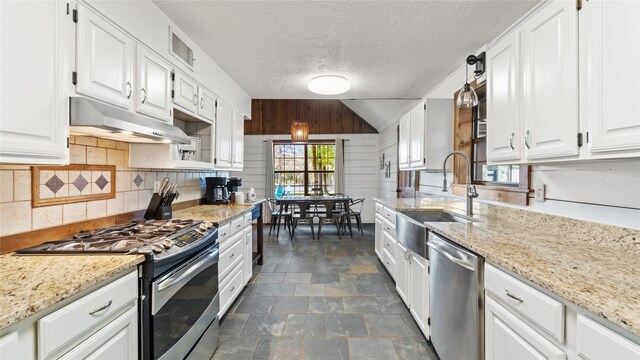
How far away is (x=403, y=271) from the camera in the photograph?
2490mm

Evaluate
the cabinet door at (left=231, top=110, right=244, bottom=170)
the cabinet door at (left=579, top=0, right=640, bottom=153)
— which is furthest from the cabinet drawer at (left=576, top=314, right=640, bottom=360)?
the cabinet door at (left=231, top=110, right=244, bottom=170)

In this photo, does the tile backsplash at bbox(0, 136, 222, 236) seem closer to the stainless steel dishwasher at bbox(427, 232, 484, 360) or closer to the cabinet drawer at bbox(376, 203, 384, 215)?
the stainless steel dishwasher at bbox(427, 232, 484, 360)

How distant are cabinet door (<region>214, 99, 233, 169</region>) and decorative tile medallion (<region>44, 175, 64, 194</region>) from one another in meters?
1.42

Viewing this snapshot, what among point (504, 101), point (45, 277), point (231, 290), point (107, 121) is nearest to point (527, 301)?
point (504, 101)

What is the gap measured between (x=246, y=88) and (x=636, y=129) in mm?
3579

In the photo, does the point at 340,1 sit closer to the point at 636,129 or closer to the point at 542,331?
the point at 636,129

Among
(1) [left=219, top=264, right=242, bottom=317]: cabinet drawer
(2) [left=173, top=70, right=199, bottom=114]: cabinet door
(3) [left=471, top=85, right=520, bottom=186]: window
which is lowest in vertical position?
(1) [left=219, top=264, right=242, bottom=317]: cabinet drawer

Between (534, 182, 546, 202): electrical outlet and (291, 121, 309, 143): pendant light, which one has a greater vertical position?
(291, 121, 309, 143): pendant light

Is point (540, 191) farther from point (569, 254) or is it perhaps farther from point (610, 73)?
point (610, 73)

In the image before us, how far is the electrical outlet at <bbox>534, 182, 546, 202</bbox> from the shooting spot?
5.95 ft

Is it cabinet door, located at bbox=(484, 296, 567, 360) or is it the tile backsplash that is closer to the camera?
cabinet door, located at bbox=(484, 296, 567, 360)

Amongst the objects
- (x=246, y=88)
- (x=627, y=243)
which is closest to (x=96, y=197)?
(x=246, y=88)

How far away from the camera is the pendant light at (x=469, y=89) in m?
2.04

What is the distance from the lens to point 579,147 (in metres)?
1.21
